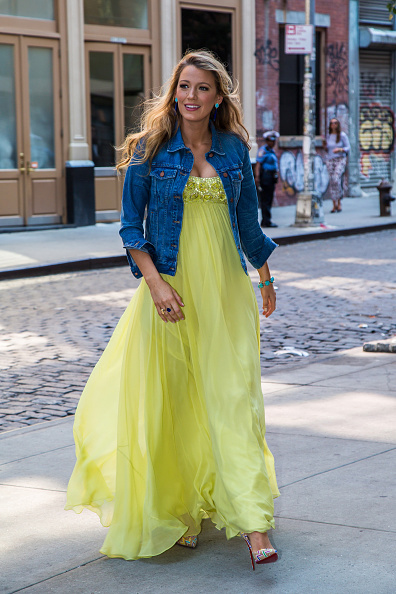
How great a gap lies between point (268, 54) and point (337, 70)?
2.92 metres

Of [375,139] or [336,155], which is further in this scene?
[375,139]

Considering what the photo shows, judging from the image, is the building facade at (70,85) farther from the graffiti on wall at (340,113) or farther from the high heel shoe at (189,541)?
the high heel shoe at (189,541)

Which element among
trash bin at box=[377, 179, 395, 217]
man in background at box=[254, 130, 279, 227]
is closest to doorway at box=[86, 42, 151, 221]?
man in background at box=[254, 130, 279, 227]

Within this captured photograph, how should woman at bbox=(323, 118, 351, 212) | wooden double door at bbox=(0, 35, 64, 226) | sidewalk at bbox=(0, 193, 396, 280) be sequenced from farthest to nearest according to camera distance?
woman at bbox=(323, 118, 351, 212) → wooden double door at bbox=(0, 35, 64, 226) → sidewalk at bbox=(0, 193, 396, 280)

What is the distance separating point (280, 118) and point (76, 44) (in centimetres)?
662

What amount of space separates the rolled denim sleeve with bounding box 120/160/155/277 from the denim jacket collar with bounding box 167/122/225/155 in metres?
0.12

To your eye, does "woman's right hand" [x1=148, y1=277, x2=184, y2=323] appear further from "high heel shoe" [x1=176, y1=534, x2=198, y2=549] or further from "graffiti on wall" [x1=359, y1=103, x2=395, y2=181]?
"graffiti on wall" [x1=359, y1=103, x2=395, y2=181]

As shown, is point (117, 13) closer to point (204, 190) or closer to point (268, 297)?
point (268, 297)

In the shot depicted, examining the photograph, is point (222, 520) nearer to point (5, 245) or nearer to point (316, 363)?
point (316, 363)

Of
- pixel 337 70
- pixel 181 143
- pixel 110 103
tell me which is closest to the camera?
pixel 181 143

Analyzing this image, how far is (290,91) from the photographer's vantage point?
22641 millimetres

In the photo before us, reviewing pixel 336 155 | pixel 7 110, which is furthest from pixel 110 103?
pixel 336 155

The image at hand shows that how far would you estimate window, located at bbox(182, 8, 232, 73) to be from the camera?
19875 mm

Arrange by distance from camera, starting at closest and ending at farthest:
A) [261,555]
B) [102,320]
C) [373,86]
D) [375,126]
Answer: [261,555], [102,320], [373,86], [375,126]
